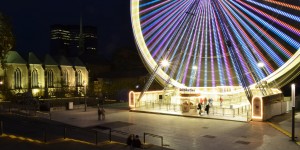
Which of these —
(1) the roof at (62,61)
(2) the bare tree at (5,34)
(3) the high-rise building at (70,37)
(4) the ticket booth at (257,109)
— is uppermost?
(3) the high-rise building at (70,37)

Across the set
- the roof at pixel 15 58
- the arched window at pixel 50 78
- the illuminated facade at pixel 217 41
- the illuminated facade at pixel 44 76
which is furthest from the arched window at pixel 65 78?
the illuminated facade at pixel 217 41

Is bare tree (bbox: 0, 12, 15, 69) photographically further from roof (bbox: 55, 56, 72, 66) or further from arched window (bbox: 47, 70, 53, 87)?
roof (bbox: 55, 56, 72, 66)

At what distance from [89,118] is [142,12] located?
1077cm

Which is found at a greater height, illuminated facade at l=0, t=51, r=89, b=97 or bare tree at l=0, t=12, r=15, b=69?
bare tree at l=0, t=12, r=15, b=69

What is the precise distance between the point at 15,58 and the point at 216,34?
141 ft

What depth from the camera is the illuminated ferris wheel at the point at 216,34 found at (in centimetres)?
2389

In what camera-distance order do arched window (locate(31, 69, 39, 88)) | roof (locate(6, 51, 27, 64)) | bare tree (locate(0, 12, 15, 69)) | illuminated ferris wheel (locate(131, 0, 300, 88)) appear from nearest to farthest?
illuminated ferris wheel (locate(131, 0, 300, 88))
bare tree (locate(0, 12, 15, 69))
roof (locate(6, 51, 27, 64))
arched window (locate(31, 69, 39, 88))

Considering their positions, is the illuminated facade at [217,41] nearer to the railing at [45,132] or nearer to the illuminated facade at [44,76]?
the railing at [45,132]

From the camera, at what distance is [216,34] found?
94.6 ft

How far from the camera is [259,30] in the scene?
2459 cm

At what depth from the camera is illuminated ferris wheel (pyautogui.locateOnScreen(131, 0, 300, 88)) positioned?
23891 millimetres

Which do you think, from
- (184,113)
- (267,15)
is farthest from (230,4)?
(184,113)

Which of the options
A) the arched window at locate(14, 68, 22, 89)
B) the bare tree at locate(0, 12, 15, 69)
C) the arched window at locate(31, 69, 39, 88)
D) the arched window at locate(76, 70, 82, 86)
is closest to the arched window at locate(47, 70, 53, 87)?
the arched window at locate(31, 69, 39, 88)

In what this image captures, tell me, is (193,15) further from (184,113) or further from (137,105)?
(137,105)
